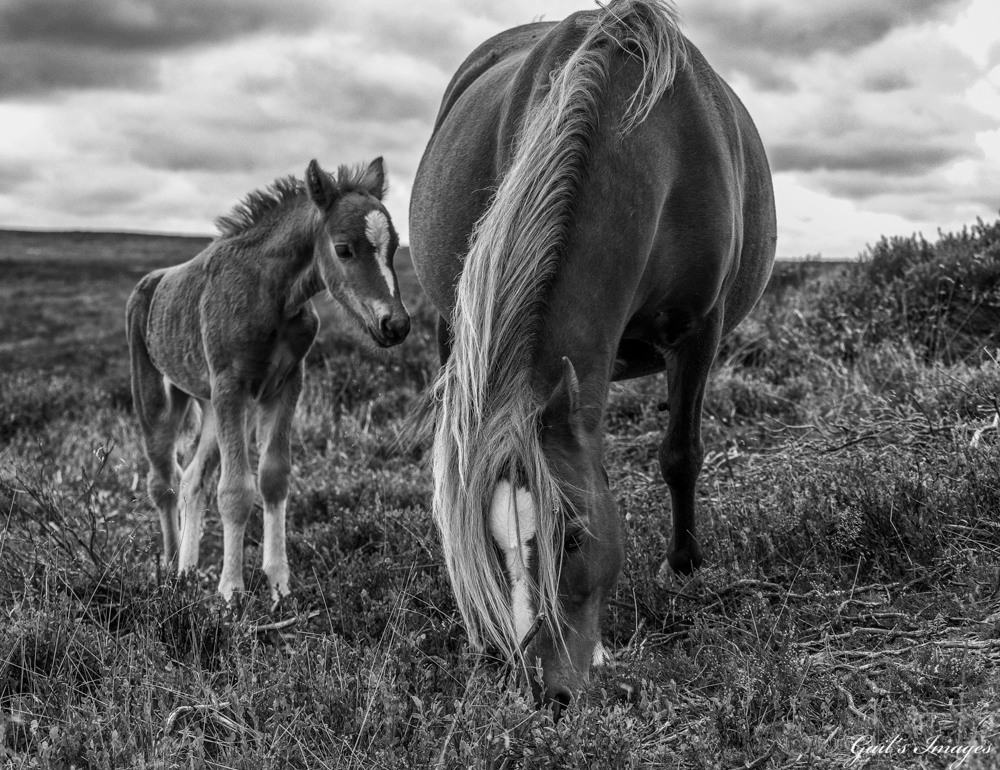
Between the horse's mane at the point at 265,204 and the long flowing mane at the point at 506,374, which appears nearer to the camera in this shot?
the long flowing mane at the point at 506,374

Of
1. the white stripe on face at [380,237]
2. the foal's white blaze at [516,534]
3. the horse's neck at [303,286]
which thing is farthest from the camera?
the horse's neck at [303,286]

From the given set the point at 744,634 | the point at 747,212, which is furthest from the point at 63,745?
the point at 747,212

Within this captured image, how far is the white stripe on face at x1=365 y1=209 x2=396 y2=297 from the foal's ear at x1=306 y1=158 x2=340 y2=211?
0.33m

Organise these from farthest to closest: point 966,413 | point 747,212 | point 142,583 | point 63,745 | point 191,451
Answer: point 191,451
point 966,413
point 747,212
point 142,583
point 63,745

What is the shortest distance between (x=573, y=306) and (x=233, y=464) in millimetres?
2995

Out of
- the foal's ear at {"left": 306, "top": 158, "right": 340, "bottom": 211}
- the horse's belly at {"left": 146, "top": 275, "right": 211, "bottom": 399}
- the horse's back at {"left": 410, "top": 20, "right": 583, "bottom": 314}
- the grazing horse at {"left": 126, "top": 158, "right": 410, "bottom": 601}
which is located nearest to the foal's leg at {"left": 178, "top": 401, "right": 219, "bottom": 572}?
the grazing horse at {"left": 126, "top": 158, "right": 410, "bottom": 601}

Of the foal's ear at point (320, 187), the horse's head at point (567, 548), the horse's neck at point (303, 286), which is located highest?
the foal's ear at point (320, 187)

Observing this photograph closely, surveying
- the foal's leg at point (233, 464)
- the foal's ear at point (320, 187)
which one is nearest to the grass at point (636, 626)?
the foal's leg at point (233, 464)

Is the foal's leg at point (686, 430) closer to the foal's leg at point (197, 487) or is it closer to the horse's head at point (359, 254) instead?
the horse's head at point (359, 254)

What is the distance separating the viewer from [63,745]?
269cm

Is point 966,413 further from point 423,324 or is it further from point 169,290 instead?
point 423,324

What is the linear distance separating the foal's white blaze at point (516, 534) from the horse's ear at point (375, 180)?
124 inches

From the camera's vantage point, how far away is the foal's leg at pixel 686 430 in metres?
3.87

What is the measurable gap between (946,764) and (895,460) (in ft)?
8.38
